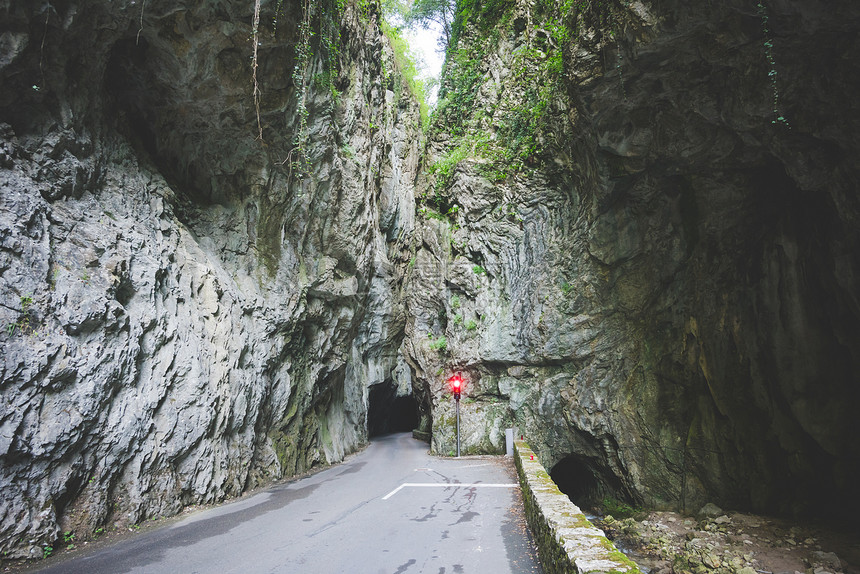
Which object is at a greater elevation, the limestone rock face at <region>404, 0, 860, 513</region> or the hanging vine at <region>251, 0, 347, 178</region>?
the hanging vine at <region>251, 0, 347, 178</region>

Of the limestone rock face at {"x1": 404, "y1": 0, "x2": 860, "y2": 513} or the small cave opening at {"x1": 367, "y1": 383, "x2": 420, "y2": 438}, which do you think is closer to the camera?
the limestone rock face at {"x1": 404, "y1": 0, "x2": 860, "y2": 513}

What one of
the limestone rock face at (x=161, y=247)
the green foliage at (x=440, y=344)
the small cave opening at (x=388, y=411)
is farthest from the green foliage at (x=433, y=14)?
the small cave opening at (x=388, y=411)

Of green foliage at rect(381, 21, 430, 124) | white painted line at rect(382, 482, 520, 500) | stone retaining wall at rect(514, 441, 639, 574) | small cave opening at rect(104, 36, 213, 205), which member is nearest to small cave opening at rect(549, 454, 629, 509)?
white painted line at rect(382, 482, 520, 500)

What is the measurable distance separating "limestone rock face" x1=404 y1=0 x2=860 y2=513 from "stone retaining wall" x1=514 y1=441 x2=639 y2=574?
7.39m

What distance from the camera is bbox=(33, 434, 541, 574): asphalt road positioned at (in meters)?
5.05

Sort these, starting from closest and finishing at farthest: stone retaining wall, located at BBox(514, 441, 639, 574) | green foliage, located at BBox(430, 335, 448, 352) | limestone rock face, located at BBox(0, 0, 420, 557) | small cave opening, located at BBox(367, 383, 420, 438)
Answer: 1. stone retaining wall, located at BBox(514, 441, 639, 574)
2. limestone rock face, located at BBox(0, 0, 420, 557)
3. green foliage, located at BBox(430, 335, 448, 352)
4. small cave opening, located at BBox(367, 383, 420, 438)

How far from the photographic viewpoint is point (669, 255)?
40.7ft

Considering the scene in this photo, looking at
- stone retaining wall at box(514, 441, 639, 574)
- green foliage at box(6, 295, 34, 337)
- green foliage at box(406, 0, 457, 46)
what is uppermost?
green foliage at box(406, 0, 457, 46)

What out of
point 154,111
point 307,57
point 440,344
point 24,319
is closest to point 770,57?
point 307,57

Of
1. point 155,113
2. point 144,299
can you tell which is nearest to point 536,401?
point 144,299

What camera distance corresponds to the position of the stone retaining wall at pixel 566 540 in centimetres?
337

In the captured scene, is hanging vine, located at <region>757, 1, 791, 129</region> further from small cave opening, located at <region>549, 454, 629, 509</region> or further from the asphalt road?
small cave opening, located at <region>549, 454, 629, 509</region>

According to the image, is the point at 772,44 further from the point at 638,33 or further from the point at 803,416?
the point at 803,416

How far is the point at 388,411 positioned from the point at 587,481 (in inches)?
921
